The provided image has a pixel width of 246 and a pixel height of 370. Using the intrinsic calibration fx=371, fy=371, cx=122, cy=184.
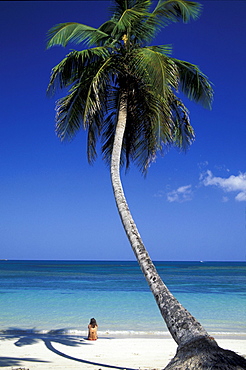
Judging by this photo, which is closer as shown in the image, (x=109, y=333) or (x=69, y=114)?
(x=69, y=114)

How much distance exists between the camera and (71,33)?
945 centimetres

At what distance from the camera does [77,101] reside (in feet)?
31.7

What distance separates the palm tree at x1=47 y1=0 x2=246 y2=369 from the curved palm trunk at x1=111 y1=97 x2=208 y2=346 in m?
0.05

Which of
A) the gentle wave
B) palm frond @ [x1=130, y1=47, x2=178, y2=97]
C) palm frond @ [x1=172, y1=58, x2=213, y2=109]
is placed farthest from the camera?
the gentle wave

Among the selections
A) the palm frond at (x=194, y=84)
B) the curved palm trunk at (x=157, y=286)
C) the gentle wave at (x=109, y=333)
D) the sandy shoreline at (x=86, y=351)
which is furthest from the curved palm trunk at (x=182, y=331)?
the gentle wave at (x=109, y=333)

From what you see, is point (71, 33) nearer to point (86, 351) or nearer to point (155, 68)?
point (155, 68)

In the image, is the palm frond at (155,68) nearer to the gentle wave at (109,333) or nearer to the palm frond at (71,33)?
the palm frond at (71,33)

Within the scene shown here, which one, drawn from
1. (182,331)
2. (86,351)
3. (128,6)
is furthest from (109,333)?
(128,6)

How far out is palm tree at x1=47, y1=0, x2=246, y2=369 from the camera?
28.6 ft

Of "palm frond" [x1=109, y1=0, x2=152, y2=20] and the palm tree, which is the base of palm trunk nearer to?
the palm tree

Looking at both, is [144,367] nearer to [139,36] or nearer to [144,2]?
[139,36]

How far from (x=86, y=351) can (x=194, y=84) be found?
7.60 m

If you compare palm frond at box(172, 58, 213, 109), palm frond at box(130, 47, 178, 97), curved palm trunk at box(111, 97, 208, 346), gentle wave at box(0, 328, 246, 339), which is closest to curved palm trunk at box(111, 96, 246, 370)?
curved palm trunk at box(111, 97, 208, 346)

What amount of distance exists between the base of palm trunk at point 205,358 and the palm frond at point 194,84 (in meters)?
6.74
